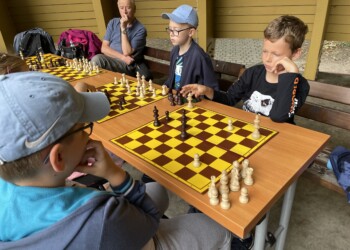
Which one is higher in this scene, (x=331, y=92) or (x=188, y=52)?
(x=188, y=52)

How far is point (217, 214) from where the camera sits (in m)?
0.96

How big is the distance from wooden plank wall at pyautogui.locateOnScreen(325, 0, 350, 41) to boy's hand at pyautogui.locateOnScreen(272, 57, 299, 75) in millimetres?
3023

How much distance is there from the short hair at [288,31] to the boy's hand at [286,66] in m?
0.13

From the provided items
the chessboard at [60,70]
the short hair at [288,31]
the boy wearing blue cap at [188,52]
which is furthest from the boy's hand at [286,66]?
the chessboard at [60,70]

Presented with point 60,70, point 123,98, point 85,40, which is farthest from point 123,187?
point 85,40

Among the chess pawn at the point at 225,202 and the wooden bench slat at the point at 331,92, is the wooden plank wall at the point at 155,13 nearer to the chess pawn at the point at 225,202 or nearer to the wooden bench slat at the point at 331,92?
the wooden bench slat at the point at 331,92

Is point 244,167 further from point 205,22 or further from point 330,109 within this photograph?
point 205,22

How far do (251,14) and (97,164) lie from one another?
421 cm

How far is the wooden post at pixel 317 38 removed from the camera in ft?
12.6

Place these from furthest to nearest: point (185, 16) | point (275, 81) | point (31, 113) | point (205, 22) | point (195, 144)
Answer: point (205, 22), point (185, 16), point (275, 81), point (195, 144), point (31, 113)

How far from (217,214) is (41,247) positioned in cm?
56

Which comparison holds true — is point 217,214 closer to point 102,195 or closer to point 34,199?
point 102,195

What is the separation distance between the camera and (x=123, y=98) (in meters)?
1.88

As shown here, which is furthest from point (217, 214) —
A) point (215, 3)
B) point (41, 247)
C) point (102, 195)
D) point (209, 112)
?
point (215, 3)
